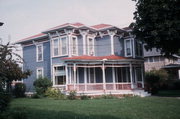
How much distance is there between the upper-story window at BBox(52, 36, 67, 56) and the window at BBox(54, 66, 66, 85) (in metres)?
1.66

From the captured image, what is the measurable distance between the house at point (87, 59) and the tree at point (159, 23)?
422 cm

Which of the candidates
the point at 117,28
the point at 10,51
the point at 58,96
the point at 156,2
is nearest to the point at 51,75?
the point at 58,96

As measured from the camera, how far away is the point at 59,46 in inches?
1042

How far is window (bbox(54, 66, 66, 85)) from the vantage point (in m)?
25.9

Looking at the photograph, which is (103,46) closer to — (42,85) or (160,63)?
(42,85)

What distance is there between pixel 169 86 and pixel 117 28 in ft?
55.8

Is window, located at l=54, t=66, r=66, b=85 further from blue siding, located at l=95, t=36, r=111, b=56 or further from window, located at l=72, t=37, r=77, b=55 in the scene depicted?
blue siding, located at l=95, t=36, r=111, b=56

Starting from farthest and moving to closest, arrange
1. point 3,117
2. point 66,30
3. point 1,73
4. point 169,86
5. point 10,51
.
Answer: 1. point 169,86
2. point 66,30
3. point 10,51
4. point 1,73
5. point 3,117

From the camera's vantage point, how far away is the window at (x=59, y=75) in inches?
1021

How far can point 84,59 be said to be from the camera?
77.1 feet

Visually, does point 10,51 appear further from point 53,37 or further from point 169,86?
point 169,86

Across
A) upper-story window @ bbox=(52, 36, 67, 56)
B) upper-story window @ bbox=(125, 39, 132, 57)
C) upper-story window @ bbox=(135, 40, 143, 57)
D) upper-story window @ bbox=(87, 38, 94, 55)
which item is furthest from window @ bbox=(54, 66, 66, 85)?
upper-story window @ bbox=(135, 40, 143, 57)

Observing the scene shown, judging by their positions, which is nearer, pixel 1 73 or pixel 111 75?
pixel 1 73

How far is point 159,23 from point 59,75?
12.6 meters
